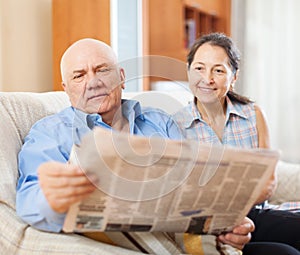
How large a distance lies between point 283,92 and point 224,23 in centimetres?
70

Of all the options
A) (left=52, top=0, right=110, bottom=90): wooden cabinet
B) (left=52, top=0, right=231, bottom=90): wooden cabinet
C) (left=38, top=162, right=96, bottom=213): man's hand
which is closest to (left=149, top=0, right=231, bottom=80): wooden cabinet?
(left=52, top=0, right=231, bottom=90): wooden cabinet

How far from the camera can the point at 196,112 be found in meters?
1.46

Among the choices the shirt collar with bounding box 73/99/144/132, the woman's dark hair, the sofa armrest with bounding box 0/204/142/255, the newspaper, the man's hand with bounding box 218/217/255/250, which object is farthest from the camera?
the woman's dark hair

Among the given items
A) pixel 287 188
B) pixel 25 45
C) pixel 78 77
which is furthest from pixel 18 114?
pixel 25 45

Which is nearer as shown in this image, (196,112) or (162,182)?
A: (162,182)

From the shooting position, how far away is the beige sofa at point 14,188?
3.49 ft

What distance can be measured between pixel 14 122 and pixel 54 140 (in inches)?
7.2

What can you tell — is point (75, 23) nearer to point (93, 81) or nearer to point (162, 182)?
point (93, 81)

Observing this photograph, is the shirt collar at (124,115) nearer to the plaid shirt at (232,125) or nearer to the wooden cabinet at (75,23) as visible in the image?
the plaid shirt at (232,125)

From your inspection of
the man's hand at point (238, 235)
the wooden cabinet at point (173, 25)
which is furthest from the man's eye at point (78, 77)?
the wooden cabinet at point (173, 25)

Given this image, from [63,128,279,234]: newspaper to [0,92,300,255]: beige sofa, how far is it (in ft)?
0.14

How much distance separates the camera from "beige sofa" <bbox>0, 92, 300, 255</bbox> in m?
1.06

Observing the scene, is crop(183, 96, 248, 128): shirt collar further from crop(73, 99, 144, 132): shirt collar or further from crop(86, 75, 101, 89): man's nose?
crop(86, 75, 101, 89): man's nose

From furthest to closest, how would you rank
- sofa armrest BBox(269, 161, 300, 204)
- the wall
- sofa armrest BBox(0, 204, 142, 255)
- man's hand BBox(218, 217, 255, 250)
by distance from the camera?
the wall → sofa armrest BBox(269, 161, 300, 204) → man's hand BBox(218, 217, 255, 250) → sofa armrest BBox(0, 204, 142, 255)
